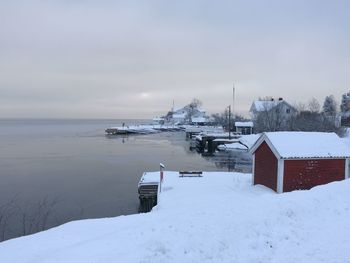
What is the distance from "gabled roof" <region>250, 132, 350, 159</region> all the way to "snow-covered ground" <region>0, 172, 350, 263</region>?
529 cm

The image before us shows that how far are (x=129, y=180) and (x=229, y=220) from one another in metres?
19.8

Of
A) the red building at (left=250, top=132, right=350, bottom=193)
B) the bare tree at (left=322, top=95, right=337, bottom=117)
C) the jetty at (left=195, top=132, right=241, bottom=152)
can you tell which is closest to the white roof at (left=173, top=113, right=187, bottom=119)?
the bare tree at (left=322, top=95, right=337, bottom=117)

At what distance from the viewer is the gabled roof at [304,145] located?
57.5ft

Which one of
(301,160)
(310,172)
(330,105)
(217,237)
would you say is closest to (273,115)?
(330,105)

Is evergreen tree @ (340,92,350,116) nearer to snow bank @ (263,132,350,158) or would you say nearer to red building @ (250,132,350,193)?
snow bank @ (263,132,350,158)

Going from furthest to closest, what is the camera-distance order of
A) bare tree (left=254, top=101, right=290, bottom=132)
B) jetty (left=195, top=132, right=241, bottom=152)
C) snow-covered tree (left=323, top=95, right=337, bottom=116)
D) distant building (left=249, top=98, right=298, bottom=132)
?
snow-covered tree (left=323, top=95, right=337, bottom=116), distant building (left=249, top=98, right=298, bottom=132), bare tree (left=254, top=101, right=290, bottom=132), jetty (left=195, top=132, right=241, bottom=152)

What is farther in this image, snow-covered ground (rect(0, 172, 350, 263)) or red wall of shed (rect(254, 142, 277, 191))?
red wall of shed (rect(254, 142, 277, 191))

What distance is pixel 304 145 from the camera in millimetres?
18141

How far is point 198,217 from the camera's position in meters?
10.1

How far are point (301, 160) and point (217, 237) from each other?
10.4m

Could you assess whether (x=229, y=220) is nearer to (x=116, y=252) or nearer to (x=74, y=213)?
(x=116, y=252)

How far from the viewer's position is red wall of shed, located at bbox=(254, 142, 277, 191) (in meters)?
18.1

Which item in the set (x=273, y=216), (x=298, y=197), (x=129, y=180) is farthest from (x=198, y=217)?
(x=129, y=180)

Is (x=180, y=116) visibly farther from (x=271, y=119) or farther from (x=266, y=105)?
(x=271, y=119)
